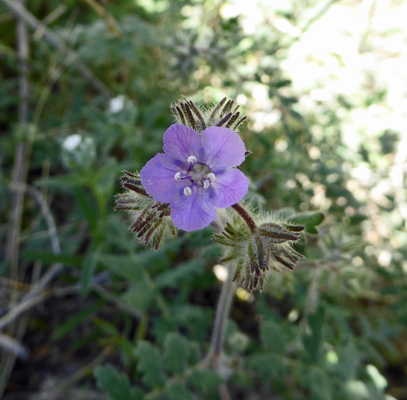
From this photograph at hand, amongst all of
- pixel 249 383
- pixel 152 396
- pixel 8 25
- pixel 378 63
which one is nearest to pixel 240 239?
pixel 152 396

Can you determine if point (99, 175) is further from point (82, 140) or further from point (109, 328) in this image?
point (109, 328)

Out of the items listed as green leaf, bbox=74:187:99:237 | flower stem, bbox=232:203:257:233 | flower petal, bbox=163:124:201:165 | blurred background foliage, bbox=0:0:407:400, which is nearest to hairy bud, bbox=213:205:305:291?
flower stem, bbox=232:203:257:233

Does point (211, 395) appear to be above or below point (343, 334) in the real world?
below

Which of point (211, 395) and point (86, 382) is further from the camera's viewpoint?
point (86, 382)

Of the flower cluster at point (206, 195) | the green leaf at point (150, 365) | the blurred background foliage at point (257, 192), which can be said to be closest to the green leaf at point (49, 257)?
the blurred background foliage at point (257, 192)

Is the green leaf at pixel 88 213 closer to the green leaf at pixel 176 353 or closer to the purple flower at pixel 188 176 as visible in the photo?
the green leaf at pixel 176 353

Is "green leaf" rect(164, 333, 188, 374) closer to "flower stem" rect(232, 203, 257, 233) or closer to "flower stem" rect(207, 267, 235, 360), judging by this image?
"flower stem" rect(207, 267, 235, 360)
